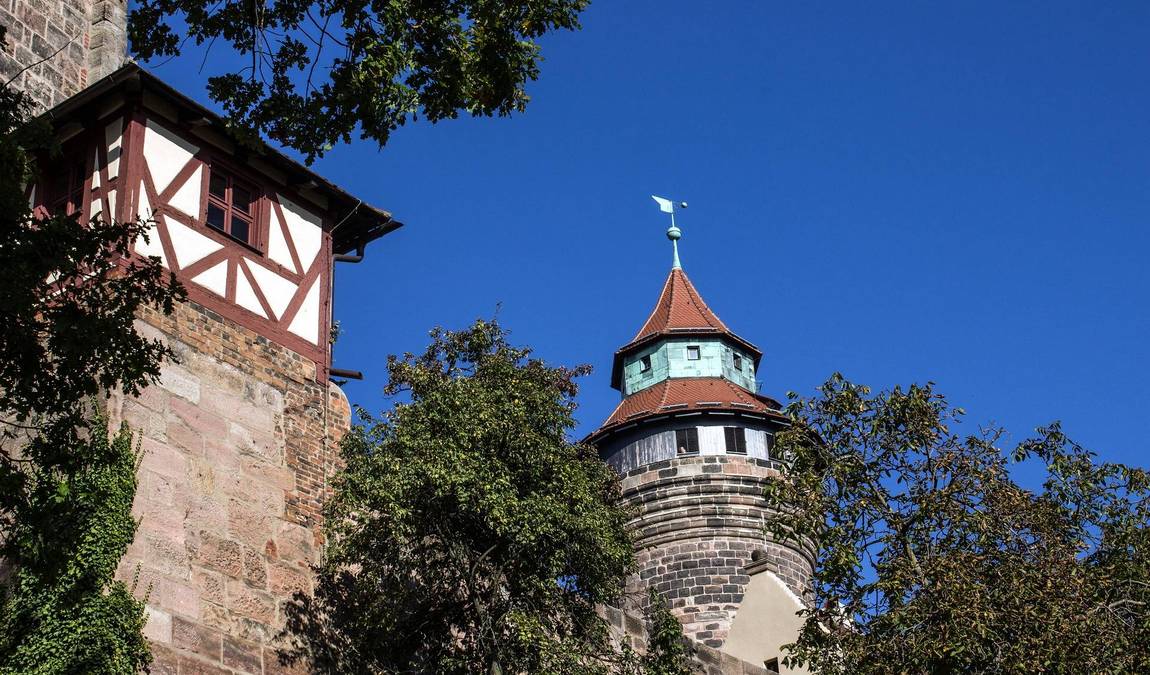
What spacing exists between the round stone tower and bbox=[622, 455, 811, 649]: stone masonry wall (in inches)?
0.8

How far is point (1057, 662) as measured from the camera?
1410cm

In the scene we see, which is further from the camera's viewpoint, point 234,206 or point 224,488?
point 234,206

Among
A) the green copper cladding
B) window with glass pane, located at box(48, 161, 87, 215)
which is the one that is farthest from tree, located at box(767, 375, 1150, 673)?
the green copper cladding

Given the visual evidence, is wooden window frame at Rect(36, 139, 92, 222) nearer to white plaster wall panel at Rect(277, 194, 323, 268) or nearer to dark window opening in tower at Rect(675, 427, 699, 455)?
white plaster wall panel at Rect(277, 194, 323, 268)

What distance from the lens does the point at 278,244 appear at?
2078cm

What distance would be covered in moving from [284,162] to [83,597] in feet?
24.5

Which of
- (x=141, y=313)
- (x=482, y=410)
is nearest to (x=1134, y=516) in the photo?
(x=482, y=410)

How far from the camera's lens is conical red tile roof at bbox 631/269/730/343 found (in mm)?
35562

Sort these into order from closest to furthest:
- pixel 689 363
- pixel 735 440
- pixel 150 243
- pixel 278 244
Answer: pixel 150 243, pixel 278 244, pixel 735 440, pixel 689 363

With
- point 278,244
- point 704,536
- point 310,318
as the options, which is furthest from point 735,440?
point 278,244

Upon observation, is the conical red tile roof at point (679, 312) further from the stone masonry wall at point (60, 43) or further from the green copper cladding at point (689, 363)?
the stone masonry wall at point (60, 43)

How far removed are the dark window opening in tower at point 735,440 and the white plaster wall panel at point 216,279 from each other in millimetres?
14743

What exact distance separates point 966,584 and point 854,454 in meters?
2.17

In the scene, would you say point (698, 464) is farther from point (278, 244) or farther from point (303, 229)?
point (278, 244)
